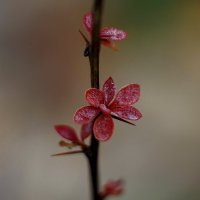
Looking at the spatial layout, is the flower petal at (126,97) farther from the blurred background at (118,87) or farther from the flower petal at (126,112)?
the blurred background at (118,87)

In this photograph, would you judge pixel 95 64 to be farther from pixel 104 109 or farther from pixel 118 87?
pixel 118 87

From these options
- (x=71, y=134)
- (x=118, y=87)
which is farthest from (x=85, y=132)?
(x=118, y=87)

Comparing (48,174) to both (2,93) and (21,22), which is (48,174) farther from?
(21,22)

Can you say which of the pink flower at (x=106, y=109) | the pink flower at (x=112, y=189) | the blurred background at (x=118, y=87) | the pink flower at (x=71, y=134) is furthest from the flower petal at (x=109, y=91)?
the blurred background at (x=118, y=87)

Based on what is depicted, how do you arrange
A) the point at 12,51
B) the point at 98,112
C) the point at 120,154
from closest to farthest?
the point at 98,112 → the point at 120,154 → the point at 12,51

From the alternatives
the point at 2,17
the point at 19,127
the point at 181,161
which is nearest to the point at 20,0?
the point at 2,17
